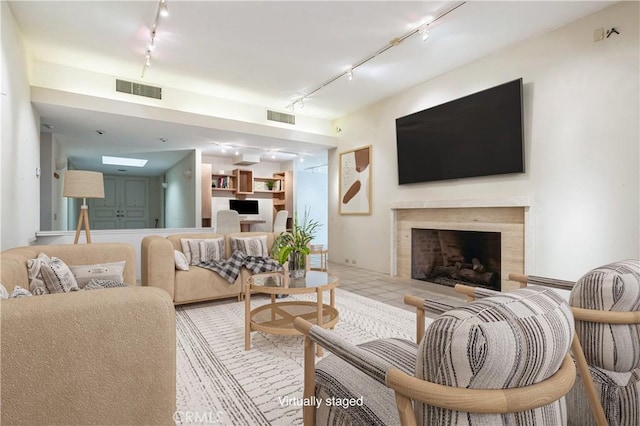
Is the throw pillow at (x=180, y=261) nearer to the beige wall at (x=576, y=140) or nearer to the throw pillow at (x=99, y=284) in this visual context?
the throw pillow at (x=99, y=284)

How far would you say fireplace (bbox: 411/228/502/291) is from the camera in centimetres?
429

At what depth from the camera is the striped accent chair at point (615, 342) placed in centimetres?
129

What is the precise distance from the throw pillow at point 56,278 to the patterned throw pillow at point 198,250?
167cm

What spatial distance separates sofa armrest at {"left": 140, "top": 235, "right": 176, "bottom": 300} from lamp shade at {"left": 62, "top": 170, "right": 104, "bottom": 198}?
88 cm

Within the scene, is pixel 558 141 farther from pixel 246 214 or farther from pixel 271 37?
pixel 246 214

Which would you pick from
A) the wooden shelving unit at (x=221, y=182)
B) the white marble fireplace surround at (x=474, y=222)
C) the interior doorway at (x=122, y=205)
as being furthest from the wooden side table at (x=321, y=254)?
the interior doorway at (x=122, y=205)

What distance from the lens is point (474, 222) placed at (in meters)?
4.26

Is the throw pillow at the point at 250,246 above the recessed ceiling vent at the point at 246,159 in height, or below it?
below

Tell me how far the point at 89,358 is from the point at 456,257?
15.3 ft

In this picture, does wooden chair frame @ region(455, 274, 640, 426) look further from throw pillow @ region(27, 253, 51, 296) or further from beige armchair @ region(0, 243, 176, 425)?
throw pillow @ region(27, 253, 51, 296)

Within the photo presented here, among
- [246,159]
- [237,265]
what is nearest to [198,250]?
[237,265]

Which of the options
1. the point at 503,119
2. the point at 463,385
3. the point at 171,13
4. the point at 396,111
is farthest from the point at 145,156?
the point at 463,385

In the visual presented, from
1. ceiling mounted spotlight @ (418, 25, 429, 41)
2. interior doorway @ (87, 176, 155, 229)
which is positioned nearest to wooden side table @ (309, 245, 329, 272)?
ceiling mounted spotlight @ (418, 25, 429, 41)

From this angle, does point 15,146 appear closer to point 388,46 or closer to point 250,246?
point 250,246
